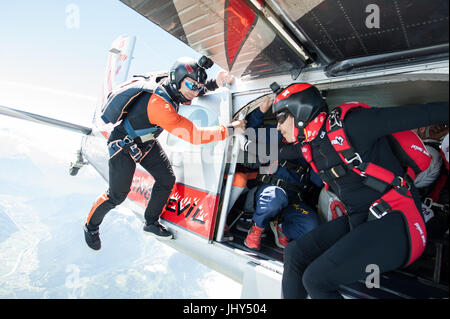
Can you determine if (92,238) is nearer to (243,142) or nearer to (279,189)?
(243,142)

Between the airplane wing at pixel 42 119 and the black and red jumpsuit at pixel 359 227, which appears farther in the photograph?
the airplane wing at pixel 42 119

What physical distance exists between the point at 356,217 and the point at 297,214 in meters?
0.90

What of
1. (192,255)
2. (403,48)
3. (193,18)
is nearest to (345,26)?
(403,48)

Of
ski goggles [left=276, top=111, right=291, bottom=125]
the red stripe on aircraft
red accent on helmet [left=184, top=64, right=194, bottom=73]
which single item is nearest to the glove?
the red stripe on aircraft

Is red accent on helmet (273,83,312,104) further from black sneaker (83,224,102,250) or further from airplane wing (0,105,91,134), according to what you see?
airplane wing (0,105,91,134)

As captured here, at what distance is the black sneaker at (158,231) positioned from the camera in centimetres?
262

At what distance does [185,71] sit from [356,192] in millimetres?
1754

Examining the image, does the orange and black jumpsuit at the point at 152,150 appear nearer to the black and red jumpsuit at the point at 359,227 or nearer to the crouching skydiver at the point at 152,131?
the crouching skydiver at the point at 152,131

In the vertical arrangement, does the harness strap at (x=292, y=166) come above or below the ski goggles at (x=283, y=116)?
below

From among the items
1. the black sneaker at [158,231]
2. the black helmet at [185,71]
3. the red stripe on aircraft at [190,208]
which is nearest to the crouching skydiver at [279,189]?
the red stripe on aircraft at [190,208]

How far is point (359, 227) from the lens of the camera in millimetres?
1329

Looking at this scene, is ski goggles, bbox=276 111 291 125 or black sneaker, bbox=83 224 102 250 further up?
ski goggles, bbox=276 111 291 125

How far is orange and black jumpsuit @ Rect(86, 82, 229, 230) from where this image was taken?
6.85 feet

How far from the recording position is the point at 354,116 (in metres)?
1.37
